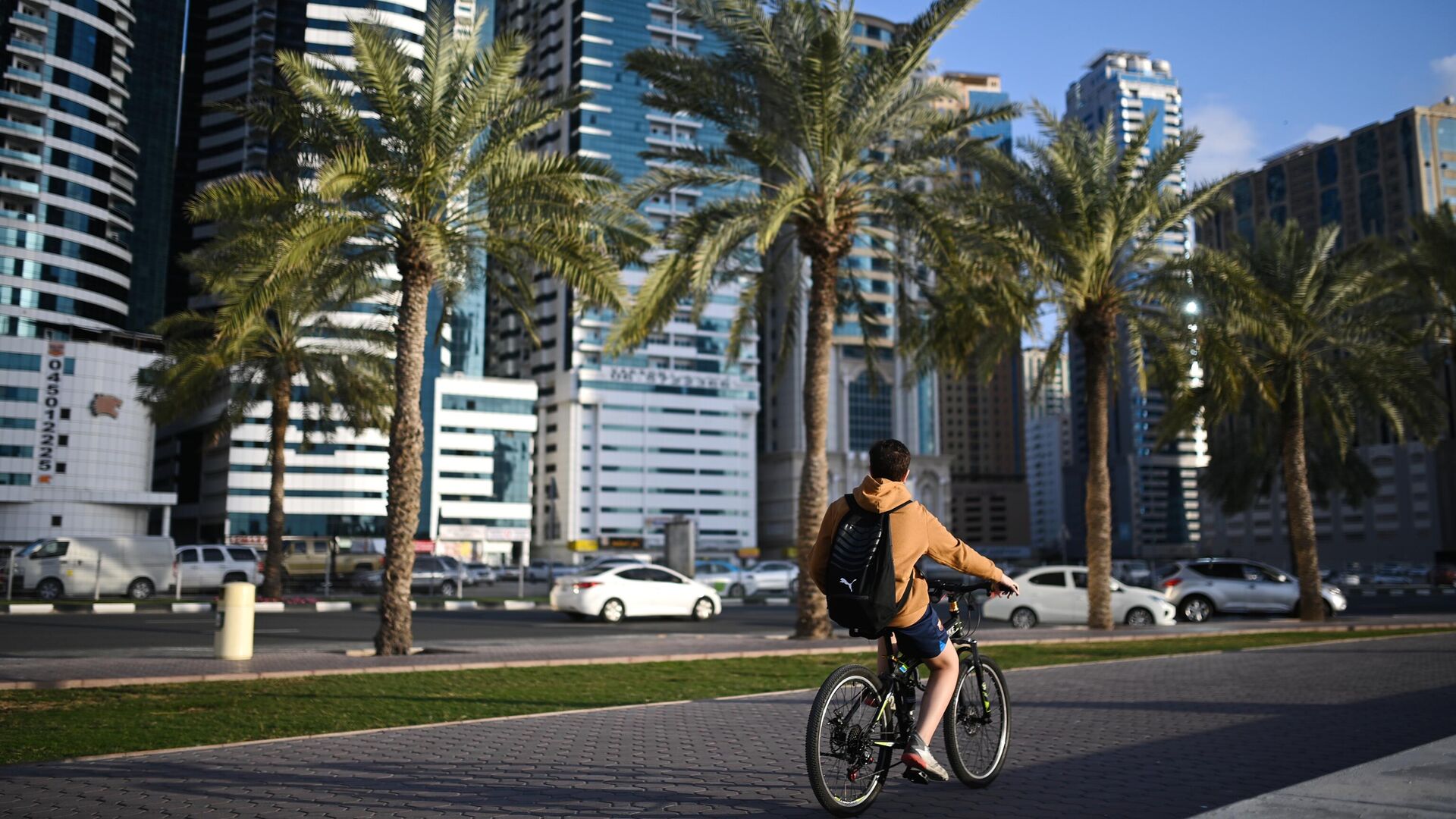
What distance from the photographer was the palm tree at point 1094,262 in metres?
22.9

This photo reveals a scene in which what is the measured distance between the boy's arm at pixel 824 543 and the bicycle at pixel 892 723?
49 centimetres

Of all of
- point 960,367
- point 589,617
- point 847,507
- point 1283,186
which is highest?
point 1283,186

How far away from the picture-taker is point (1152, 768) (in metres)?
6.64

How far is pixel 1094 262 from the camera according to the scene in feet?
76.7

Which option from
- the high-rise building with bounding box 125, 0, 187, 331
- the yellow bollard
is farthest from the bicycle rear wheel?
the high-rise building with bounding box 125, 0, 187, 331

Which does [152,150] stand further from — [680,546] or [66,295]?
[680,546]

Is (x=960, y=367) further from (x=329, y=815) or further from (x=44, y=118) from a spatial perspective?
(x=44, y=118)

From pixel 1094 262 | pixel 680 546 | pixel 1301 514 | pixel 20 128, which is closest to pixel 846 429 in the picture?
pixel 20 128

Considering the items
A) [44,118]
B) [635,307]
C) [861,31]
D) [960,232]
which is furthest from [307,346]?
[861,31]

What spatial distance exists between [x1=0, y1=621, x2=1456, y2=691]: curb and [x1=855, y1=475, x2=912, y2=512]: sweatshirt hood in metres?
9.47

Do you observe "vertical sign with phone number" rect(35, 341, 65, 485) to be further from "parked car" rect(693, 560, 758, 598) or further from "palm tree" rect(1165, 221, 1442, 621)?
"palm tree" rect(1165, 221, 1442, 621)

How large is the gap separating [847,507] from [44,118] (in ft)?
321

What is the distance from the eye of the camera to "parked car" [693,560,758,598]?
44188 millimetres

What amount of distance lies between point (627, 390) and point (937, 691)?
12495cm
